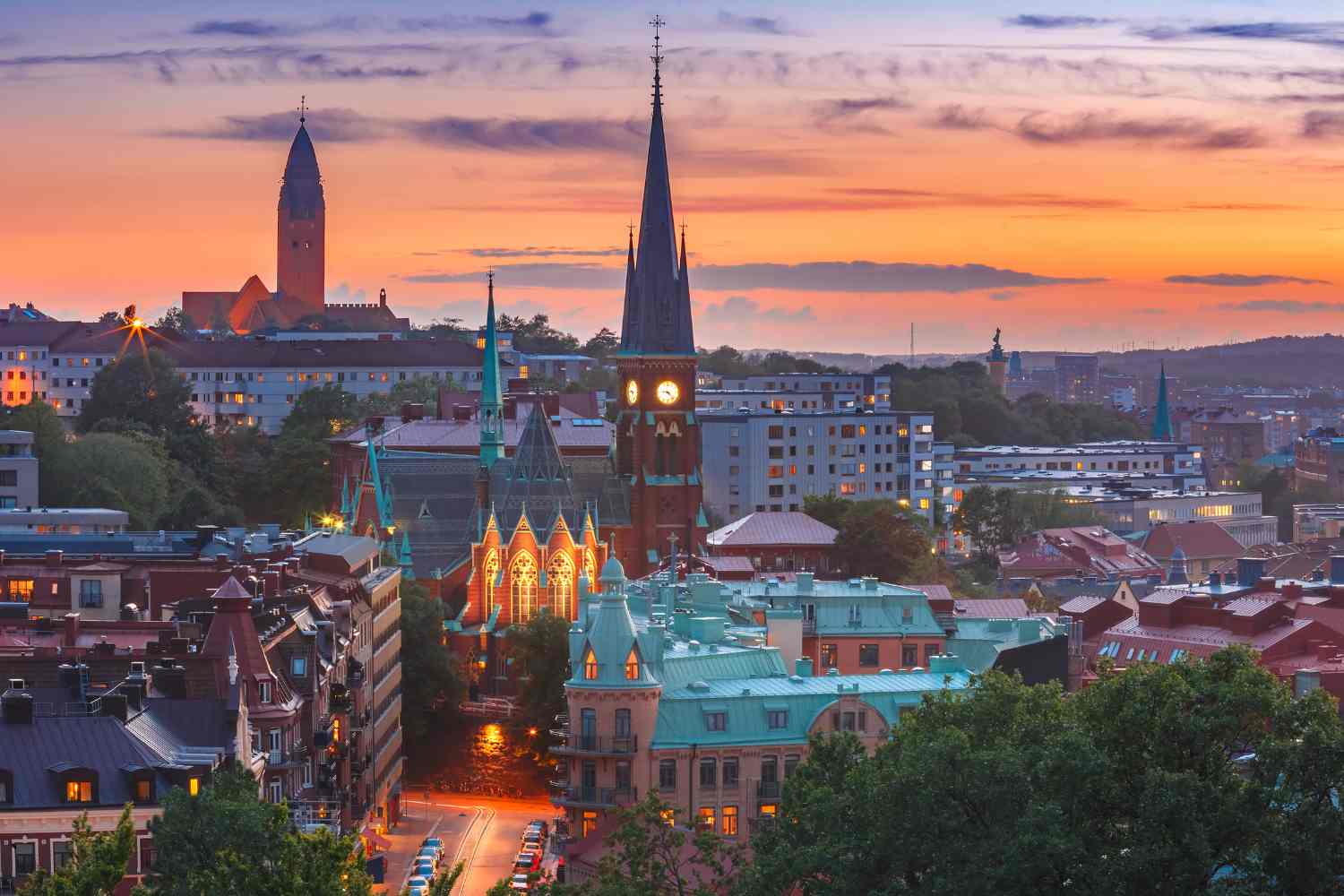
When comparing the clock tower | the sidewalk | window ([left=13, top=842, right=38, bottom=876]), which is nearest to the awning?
the sidewalk

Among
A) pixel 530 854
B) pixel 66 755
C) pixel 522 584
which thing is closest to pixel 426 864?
pixel 530 854

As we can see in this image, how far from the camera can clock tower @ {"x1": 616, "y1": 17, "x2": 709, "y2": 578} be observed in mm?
193875

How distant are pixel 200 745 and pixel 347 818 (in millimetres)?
20756

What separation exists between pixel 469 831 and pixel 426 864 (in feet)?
37.2

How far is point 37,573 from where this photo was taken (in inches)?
5330

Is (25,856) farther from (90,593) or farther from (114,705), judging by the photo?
(90,593)

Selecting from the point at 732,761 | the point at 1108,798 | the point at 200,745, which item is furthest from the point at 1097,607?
the point at 1108,798

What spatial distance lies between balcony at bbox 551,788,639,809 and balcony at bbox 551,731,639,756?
136 centimetres

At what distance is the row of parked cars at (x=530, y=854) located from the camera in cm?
10881

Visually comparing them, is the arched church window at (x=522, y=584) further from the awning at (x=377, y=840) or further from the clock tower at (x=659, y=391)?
the awning at (x=377, y=840)

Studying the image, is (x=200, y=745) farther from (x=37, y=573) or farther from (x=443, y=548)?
(x=443, y=548)

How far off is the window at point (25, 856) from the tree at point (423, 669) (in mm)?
64054

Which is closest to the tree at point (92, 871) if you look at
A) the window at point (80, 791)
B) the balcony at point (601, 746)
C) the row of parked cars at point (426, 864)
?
the window at point (80, 791)

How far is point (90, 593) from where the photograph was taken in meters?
134
